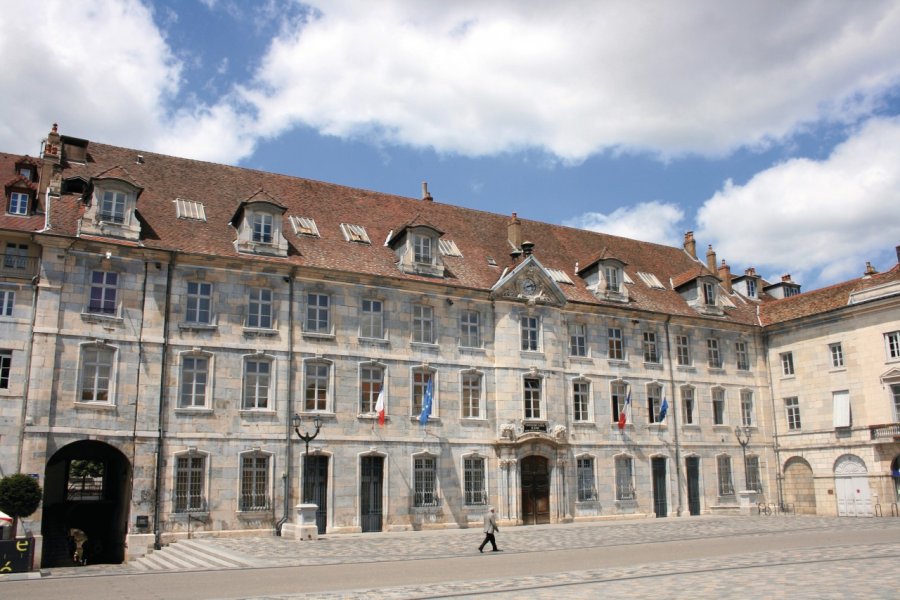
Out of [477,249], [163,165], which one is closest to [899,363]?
[477,249]

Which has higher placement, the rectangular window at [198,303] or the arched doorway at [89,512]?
the rectangular window at [198,303]

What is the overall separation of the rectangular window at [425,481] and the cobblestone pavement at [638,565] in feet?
5.52

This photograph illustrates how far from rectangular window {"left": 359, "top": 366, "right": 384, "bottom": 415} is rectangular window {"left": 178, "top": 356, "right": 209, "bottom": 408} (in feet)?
18.5

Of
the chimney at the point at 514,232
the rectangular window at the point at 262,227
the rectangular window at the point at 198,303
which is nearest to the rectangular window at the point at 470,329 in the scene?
the chimney at the point at 514,232

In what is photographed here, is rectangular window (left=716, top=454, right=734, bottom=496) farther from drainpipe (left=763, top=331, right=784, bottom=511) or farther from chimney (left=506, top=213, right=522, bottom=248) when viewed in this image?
chimney (left=506, top=213, right=522, bottom=248)

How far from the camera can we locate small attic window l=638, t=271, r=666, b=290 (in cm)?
4006

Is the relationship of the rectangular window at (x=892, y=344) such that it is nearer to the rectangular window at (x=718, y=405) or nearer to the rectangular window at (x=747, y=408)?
the rectangular window at (x=747, y=408)

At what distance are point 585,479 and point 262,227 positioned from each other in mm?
16990

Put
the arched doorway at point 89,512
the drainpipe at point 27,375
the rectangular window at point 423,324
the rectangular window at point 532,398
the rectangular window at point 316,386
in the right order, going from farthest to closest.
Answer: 1. the rectangular window at point 532,398
2. the rectangular window at point 423,324
3. the rectangular window at point 316,386
4. the arched doorway at point 89,512
5. the drainpipe at point 27,375

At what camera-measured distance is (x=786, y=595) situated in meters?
12.6

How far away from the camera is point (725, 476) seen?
126 ft

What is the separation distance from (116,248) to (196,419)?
625cm

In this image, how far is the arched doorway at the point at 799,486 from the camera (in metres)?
38.2

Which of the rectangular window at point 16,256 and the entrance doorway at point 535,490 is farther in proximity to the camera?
the entrance doorway at point 535,490
